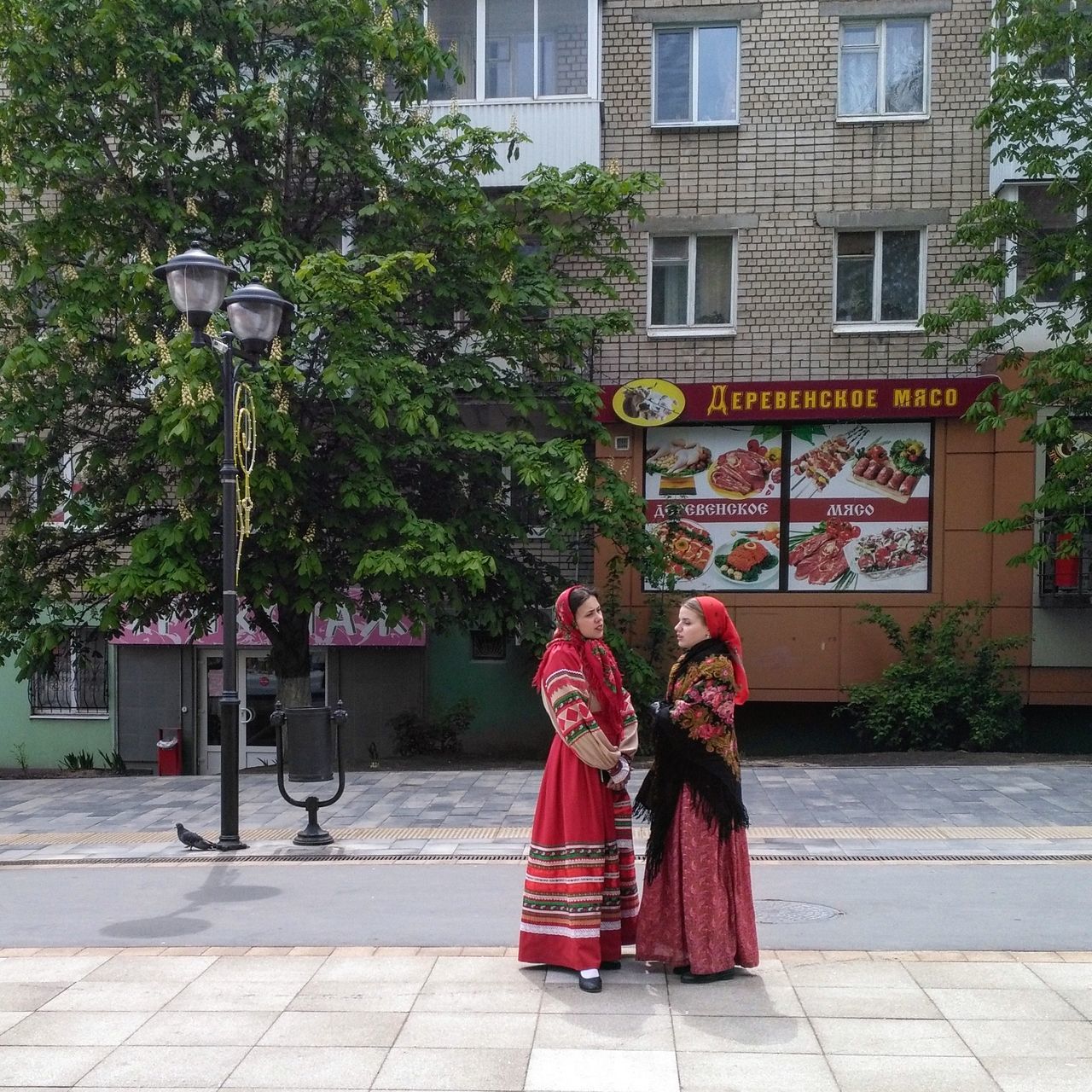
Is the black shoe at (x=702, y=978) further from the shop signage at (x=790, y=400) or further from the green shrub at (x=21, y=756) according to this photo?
the green shrub at (x=21, y=756)

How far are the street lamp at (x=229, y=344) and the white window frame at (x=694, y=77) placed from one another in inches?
370

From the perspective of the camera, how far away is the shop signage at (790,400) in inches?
651

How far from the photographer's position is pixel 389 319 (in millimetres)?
13359

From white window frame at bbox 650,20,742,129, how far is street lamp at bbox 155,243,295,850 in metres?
9.41

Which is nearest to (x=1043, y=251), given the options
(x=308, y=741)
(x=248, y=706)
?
(x=308, y=741)

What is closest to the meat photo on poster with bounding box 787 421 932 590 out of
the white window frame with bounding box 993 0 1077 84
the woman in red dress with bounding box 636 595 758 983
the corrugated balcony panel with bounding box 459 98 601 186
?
the white window frame with bounding box 993 0 1077 84

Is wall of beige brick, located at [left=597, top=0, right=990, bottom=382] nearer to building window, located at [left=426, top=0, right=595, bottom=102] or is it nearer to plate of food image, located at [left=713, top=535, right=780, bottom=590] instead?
building window, located at [left=426, top=0, right=595, bottom=102]

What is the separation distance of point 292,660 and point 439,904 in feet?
24.9

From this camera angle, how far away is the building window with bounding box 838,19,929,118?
17.1 meters

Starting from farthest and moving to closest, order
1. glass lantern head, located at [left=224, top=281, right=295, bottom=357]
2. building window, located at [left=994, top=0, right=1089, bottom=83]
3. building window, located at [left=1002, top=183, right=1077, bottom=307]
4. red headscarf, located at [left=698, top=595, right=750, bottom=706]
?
1. building window, located at [left=1002, top=183, right=1077, bottom=307]
2. building window, located at [left=994, top=0, right=1089, bottom=83]
3. glass lantern head, located at [left=224, top=281, right=295, bottom=357]
4. red headscarf, located at [left=698, top=595, right=750, bottom=706]

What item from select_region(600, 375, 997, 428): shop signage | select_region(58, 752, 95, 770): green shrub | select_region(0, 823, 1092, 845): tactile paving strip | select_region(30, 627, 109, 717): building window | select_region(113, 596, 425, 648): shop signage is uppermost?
select_region(600, 375, 997, 428): shop signage

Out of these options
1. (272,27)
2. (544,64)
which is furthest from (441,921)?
(544,64)

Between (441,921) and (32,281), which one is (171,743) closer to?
(32,281)

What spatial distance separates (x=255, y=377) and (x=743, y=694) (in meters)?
7.34
